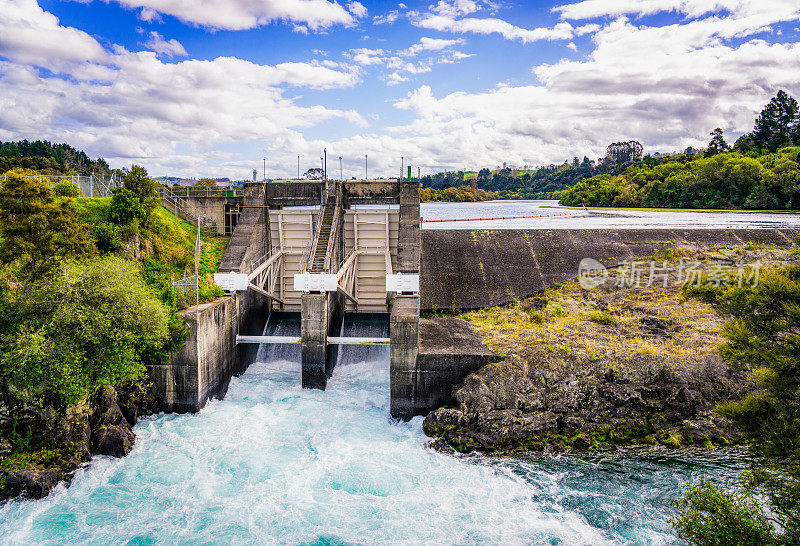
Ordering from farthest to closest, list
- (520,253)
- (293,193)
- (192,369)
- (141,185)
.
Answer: (520,253)
(293,193)
(141,185)
(192,369)

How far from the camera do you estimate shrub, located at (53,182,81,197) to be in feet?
66.1

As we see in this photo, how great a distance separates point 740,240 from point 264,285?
88.4ft

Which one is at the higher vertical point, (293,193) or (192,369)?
(293,193)

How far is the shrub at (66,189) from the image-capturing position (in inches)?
793

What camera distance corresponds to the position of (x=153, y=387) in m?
16.6

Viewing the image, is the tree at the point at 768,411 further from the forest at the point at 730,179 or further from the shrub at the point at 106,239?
the forest at the point at 730,179

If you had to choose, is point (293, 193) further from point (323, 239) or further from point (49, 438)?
point (49, 438)

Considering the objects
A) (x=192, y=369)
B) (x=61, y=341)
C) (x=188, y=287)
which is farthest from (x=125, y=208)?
(x=61, y=341)

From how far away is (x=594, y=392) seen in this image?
1591cm

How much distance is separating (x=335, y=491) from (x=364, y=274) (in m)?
13.7

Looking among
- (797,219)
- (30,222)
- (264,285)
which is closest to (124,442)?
(30,222)

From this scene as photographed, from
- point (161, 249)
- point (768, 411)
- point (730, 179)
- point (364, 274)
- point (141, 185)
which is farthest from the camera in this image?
point (730, 179)

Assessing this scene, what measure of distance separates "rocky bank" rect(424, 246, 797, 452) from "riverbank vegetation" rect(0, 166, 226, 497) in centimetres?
992

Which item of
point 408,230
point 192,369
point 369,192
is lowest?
point 192,369
